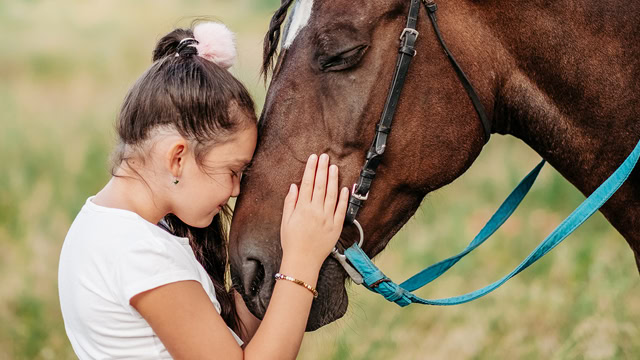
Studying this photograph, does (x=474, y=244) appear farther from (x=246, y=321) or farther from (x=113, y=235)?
(x=113, y=235)

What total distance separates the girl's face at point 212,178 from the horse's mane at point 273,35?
0.26m

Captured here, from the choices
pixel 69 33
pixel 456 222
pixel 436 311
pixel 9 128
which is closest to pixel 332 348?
pixel 436 311

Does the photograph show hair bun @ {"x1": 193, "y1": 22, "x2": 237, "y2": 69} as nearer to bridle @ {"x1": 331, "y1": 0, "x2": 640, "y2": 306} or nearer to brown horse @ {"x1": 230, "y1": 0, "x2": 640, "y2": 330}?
brown horse @ {"x1": 230, "y1": 0, "x2": 640, "y2": 330}

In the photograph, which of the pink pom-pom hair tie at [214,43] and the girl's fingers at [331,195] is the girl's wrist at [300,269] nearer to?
the girl's fingers at [331,195]

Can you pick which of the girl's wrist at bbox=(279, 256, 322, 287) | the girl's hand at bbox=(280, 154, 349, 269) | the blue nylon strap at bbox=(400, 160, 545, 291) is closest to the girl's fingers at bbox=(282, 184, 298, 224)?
the girl's hand at bbox=(280, 154, 349, 269)

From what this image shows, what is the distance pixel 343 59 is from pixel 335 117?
166 mm

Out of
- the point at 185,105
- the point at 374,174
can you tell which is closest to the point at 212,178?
the point at 185,105

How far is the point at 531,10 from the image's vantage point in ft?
7.53

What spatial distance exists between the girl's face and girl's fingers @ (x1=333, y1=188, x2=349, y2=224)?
293 mm

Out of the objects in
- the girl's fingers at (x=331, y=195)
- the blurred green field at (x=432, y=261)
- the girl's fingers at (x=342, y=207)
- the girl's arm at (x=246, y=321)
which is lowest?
the blurred green field at (x=432, y=261)

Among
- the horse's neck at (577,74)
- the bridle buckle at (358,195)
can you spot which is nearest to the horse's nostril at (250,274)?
the bridle buckle at (358,195)

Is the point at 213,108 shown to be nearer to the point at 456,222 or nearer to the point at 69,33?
the point at 456,222

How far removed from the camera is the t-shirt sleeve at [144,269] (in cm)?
202

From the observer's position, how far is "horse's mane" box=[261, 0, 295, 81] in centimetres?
231
